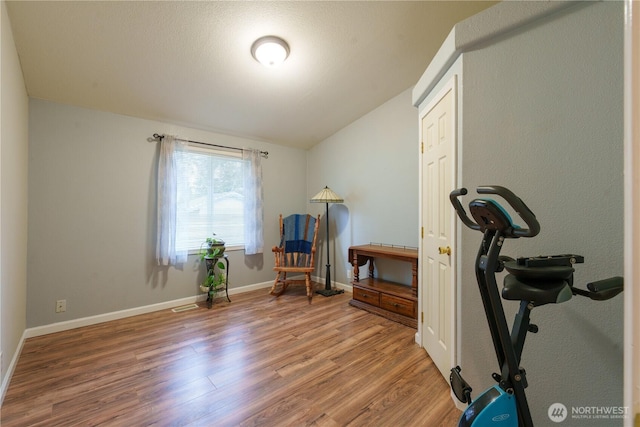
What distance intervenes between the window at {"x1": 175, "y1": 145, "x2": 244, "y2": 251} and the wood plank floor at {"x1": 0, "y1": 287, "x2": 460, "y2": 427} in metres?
1.13

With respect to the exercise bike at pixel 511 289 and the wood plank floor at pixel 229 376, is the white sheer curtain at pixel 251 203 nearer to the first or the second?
the wood plank floor at pixel 229 376

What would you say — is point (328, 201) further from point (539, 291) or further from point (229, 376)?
point (539, 291)

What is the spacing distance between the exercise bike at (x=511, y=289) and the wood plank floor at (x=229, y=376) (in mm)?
654

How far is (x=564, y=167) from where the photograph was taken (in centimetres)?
124

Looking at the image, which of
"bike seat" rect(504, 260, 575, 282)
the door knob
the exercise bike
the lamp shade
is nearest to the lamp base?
the lamp shade

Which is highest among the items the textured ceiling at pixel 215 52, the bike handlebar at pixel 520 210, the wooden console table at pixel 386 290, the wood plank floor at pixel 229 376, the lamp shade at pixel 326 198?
the textured ceiling at pixel 215 52

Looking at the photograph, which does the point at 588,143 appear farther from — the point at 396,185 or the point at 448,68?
the point at 396,185

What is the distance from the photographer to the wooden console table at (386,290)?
272 cm

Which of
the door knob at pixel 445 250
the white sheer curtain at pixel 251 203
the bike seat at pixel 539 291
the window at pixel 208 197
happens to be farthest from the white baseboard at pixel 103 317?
the bike seat at pixel 539 291

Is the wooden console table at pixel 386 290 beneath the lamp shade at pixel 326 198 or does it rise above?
beneath

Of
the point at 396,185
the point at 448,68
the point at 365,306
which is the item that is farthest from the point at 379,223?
the point at 448,68

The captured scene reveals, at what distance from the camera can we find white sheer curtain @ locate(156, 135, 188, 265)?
3064 mm

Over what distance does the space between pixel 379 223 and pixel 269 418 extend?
101 inches

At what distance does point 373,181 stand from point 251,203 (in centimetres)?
180
